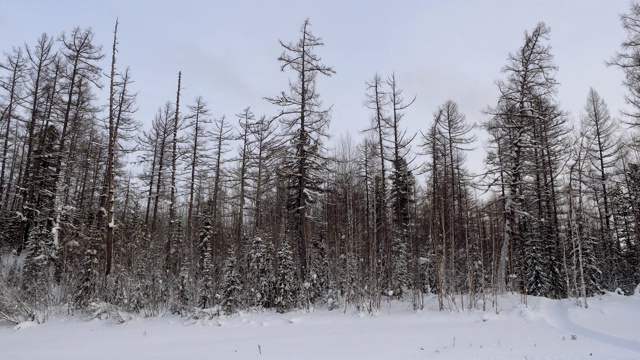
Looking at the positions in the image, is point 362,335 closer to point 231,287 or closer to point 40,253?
point 231,287

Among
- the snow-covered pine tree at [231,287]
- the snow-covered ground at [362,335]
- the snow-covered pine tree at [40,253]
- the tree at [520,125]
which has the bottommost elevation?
the snow-covered ground at [362,335]

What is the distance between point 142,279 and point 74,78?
42.7ft

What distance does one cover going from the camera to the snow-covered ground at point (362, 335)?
21.9 ft

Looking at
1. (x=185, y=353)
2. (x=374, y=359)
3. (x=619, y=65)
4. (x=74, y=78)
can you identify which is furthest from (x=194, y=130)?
(x=619, y=65)

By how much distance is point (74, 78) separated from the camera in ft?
62.1

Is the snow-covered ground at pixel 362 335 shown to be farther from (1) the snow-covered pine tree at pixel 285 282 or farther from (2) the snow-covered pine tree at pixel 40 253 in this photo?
(2) the snow-covered pine tree at pixel 40 253

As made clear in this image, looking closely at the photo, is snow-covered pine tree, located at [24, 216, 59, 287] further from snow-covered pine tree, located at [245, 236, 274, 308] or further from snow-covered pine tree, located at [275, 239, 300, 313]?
snow-covered pine tree, located at [275, 239, 300, 313]

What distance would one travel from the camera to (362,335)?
27.1 ft

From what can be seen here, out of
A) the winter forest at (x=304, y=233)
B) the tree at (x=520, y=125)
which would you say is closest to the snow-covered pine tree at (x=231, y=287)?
the winter forest at (x=304, y=233)

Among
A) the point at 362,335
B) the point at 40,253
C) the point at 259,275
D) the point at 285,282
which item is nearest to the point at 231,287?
the point at 259,275

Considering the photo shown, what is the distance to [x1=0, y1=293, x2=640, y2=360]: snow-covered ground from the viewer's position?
263 inches

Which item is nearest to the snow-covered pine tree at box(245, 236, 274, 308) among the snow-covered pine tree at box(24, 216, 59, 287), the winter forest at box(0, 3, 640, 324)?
the winter forest at box(0, 3, 640, 324)

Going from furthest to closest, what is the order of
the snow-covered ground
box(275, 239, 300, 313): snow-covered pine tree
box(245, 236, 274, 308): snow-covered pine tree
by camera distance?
box(245, 236, 274, 308): snow-covered pine tree
box(275, 239, 300, 313): snow-covered pine tree
the snow-covered ground

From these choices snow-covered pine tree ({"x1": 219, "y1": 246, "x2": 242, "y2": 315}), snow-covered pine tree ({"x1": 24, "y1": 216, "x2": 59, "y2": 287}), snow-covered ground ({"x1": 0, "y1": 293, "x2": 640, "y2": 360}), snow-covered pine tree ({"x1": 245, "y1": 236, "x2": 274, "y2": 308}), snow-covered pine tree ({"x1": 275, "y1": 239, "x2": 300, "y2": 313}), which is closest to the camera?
snow-covered ground ({"x1": 0, "y1": 293, "x2": 640, "y2": 360})
